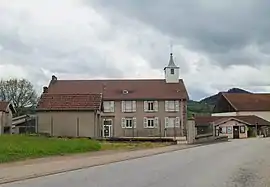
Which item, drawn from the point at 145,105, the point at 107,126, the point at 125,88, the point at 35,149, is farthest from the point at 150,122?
the point at 35,149

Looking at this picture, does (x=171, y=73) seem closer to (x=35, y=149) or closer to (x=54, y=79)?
(x=54, y=79)

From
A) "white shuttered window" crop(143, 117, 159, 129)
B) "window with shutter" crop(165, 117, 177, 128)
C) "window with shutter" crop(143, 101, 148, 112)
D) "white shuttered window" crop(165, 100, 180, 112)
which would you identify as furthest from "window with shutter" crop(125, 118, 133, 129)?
"white shuttered window" crop(165, 100, 180, 112)

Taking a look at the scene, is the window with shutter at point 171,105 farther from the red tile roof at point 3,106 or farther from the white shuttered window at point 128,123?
the red tile roof at point 3,106

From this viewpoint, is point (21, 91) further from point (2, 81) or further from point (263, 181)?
point (263, 181)

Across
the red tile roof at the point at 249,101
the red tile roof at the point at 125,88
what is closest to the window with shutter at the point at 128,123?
the red tile roof at the point at 125,88

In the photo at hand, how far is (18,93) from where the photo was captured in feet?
289

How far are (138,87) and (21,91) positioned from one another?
19450 mm

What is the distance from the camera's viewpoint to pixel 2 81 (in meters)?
88.1

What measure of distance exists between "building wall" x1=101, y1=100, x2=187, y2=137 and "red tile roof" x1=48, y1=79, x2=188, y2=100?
4.45 feet

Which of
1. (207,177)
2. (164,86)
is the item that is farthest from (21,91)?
(207,177)

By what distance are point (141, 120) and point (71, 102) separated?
1847cm

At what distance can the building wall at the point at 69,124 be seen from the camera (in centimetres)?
6122

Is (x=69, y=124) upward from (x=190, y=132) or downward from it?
upward

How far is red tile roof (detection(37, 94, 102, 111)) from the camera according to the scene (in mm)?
63406
